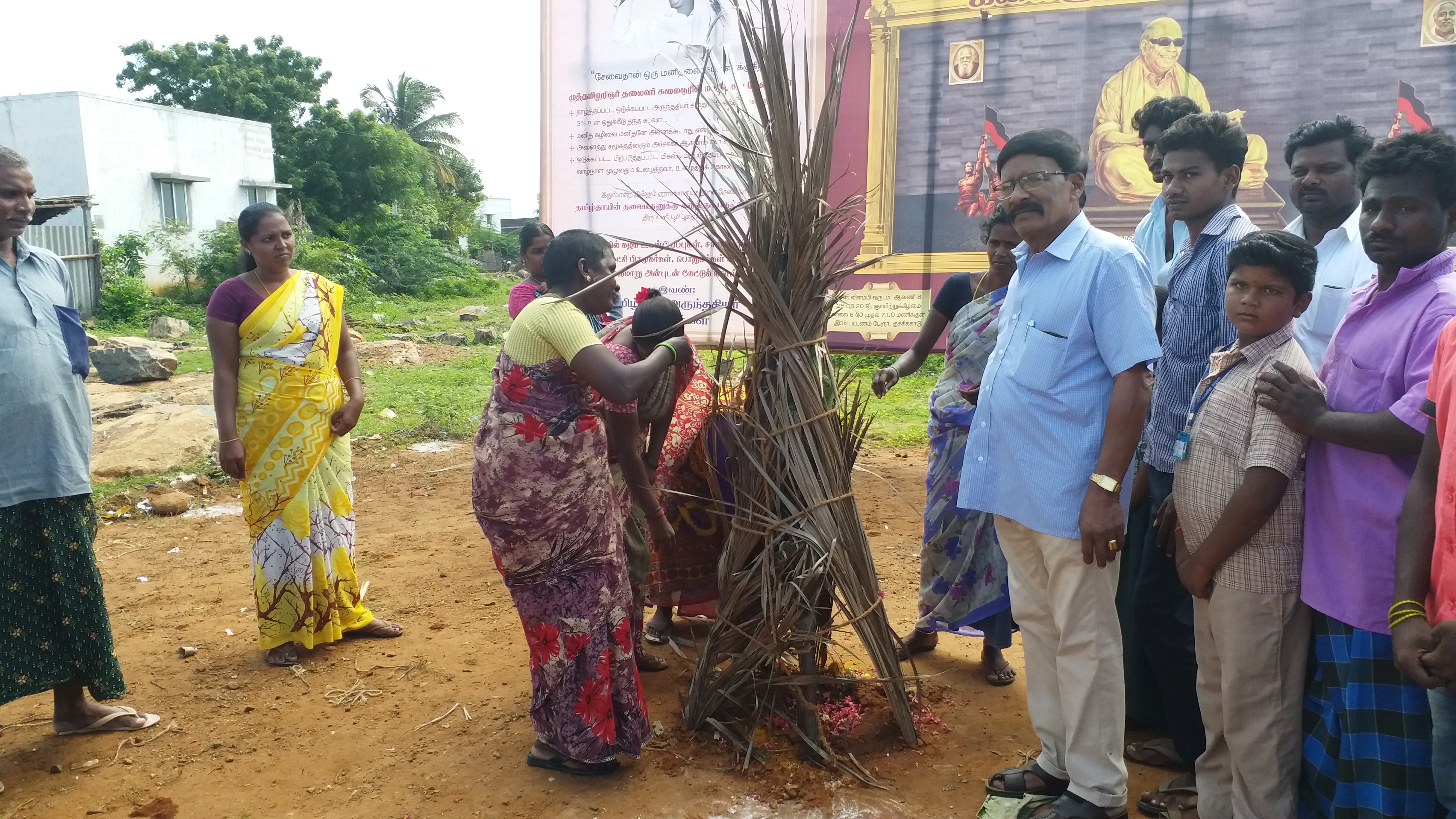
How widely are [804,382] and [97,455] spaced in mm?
6587

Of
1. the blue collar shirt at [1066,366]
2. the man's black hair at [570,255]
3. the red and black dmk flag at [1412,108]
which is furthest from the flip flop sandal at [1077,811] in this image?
the red and black dmk flag at [1412,108]

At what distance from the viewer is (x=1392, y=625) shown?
1.91 metres

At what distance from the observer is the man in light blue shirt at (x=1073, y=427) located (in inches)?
91.4

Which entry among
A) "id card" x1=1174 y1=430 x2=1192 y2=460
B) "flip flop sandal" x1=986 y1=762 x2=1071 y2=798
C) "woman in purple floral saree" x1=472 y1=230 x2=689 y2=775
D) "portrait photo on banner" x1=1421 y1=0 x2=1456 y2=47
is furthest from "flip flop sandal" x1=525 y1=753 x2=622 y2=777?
"portrait photo on banner" x1=1421 y1=0 x2=1456 y2=47

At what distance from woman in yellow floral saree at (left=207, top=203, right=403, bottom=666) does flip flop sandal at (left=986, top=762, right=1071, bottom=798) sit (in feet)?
9.22

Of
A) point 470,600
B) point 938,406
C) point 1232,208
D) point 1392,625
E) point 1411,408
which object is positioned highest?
point 1232,208

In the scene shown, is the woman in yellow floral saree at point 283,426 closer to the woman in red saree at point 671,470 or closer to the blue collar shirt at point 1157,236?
the woman in red saree at point 671,470

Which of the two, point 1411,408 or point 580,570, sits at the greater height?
point 1411,408

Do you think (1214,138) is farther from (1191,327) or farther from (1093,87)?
(1093,87)

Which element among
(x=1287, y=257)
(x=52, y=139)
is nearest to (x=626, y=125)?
(x=1287, y=257)

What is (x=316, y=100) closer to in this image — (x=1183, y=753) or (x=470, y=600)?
(x=470, y=600)

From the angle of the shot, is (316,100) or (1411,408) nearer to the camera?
(1411,408)

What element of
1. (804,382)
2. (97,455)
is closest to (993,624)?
(804,382)

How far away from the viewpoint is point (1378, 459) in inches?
82.0
